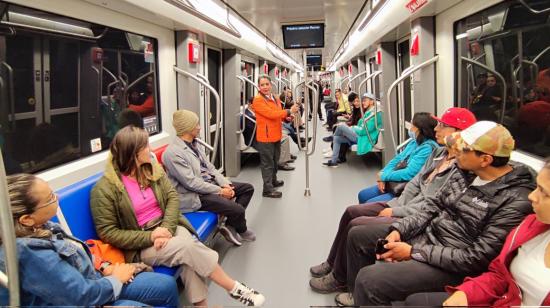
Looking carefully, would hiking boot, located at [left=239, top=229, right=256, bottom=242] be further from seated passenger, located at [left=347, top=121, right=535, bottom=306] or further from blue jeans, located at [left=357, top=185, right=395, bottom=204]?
seated passenger, located at [left=347, top=121, right=535, bottom=306]

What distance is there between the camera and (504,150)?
1.82m

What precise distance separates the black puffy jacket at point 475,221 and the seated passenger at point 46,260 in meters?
1.43

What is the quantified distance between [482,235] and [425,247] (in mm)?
261

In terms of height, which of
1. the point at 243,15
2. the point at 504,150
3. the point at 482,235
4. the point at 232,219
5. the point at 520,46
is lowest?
the point at 232,219

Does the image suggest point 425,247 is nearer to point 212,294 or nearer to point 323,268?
point 323,268

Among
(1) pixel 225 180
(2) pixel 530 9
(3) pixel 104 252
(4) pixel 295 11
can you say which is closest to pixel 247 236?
(1) pixel 225 180

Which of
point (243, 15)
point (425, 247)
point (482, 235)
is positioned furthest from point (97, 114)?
point (243, 15)

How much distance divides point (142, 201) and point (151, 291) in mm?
589

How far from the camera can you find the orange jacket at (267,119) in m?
4.85

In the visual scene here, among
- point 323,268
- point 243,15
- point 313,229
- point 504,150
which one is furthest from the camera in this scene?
point 243,15

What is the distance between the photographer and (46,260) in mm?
1529

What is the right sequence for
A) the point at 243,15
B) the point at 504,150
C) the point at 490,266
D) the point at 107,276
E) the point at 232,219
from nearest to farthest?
the point at 490,266
the point at 504,150
the point at 107,276
the point at 232,219
the point at 243,15

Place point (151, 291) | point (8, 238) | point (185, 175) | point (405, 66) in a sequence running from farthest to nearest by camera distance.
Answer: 1. point (405, 66)
2. point (185, 175)
3. point (151, 291)
4. point (8, 238)

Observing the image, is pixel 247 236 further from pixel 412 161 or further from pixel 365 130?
Answer: pixel 365 130
